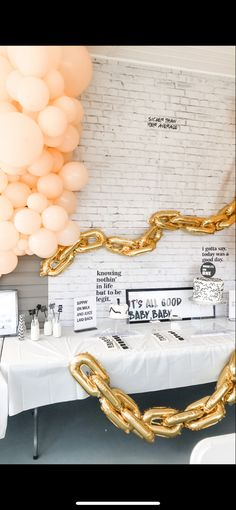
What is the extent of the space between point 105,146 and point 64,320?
3.78 ft

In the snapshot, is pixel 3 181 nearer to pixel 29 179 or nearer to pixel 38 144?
pixel 29 179

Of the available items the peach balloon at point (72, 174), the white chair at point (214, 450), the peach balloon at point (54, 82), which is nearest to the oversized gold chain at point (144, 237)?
the peach balloon at point (72, 174)

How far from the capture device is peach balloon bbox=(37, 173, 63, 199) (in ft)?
5.54

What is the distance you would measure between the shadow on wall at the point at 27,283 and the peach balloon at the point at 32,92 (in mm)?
951

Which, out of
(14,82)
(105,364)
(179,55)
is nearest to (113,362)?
(105,364)

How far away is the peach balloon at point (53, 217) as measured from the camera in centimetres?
168

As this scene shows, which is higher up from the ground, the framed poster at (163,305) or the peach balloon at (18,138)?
the peach balloon at (18,138)

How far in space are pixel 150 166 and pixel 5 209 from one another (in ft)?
3.51

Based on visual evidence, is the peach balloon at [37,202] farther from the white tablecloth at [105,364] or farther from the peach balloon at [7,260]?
the white tablecloth at [105,364]

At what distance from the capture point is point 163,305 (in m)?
2.37

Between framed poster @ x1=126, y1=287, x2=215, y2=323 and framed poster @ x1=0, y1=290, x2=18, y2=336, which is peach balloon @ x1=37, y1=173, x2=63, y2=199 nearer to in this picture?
framed poster @ x1=0, y1=290, x2=18, y2=336
